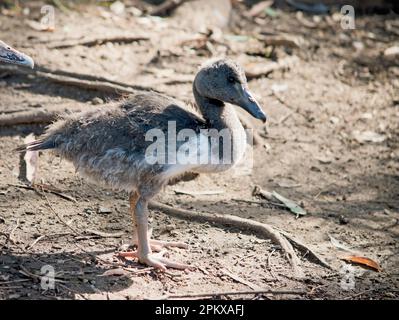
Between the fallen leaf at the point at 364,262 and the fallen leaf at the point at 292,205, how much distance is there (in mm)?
876

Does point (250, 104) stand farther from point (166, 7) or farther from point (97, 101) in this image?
point (166, 7)

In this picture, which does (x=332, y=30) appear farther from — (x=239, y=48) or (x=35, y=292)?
(x=35, y=292)

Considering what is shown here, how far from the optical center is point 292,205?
265 inches

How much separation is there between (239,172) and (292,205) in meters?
0.77

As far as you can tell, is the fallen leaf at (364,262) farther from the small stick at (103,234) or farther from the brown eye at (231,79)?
the small stick at (103,234)

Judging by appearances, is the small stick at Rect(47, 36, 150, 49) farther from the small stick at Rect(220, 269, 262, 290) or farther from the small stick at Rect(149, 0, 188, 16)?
the small stick at Rect(220, 269, 262, 290)

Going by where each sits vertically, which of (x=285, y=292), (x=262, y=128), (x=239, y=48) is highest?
(x=239, y=48)

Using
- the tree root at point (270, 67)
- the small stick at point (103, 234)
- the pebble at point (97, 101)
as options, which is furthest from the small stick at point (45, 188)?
the tree root at point (270, 67)

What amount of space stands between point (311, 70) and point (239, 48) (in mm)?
987

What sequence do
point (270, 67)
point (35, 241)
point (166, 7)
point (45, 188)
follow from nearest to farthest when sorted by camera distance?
point (35, 241)
point (45, 188)
point (270, 67)
point (166, 7)

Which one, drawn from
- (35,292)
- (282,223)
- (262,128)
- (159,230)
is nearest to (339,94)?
(262,128)

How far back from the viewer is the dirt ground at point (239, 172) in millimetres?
5430

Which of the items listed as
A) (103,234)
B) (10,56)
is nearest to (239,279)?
(103,234)

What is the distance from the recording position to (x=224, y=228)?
616 centimetres
